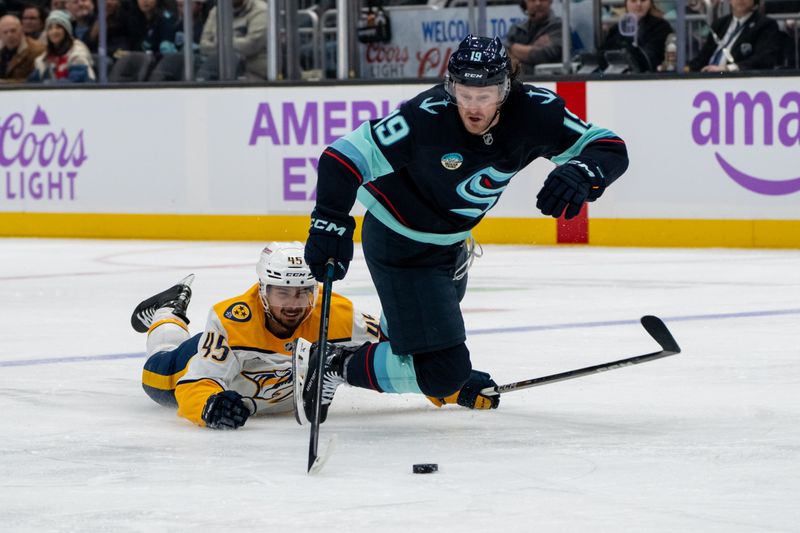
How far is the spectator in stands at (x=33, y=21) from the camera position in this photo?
1311 cm

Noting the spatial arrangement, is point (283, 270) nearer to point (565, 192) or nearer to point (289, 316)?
point (289, 316)

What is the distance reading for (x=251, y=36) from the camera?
12180mm

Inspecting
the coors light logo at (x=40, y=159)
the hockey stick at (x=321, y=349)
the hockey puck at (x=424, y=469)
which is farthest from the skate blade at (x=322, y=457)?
the coors light logo at (x=40, y=159)

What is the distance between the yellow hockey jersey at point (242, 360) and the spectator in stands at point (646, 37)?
6.56 m

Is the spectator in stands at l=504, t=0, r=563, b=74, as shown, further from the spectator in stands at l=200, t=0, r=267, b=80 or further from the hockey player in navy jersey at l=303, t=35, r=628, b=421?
the hockey player in navy jersey at l=303, t=35, r=628, b=421

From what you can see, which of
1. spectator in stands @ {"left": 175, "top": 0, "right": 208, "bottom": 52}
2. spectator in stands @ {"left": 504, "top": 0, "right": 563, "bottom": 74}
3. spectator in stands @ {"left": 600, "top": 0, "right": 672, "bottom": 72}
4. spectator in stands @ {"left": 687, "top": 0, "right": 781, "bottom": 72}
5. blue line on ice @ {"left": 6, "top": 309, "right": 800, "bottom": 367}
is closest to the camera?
blue line on ice @ {"left": 6, "top": 309, "right": 800, "bottom": 367}

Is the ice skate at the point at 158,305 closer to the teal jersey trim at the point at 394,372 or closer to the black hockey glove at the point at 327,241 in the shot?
the teal jersey trim at the point at 394,372

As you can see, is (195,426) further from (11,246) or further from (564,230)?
(11,246)

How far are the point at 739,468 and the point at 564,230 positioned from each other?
738 cm

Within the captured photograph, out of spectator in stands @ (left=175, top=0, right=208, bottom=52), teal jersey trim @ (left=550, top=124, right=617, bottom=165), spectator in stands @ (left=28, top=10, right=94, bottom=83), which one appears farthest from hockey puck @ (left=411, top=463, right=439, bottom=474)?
A: spectator in stands @ (left=28, top=10, right=94, bottom=83)

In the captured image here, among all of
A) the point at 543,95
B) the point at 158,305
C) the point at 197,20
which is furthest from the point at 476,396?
the point at 197,20

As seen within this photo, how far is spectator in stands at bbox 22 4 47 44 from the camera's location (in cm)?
1311

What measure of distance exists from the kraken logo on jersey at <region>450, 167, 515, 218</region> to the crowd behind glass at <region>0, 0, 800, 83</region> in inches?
254

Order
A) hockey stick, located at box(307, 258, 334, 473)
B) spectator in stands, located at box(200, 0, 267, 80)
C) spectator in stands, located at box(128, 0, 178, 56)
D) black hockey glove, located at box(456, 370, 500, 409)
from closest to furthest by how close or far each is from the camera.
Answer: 1. hockey stick, located at box(307, 258, 334, 473)
2. black hockey glove, located at box(456, 370, 500, 409)
3. spectator in stands, located at box(200, 0, 267, 80)
4. spectator in stands, located at box(128, 0, 178, 56)
